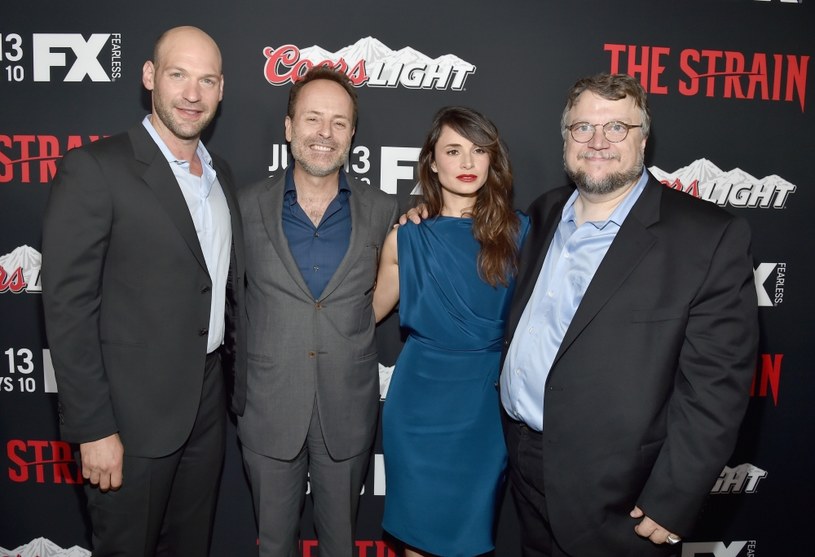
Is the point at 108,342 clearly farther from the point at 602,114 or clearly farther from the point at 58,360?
the point at 602,114

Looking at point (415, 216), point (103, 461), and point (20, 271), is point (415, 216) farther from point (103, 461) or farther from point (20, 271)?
point (20, 271)

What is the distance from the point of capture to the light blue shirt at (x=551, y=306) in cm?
184

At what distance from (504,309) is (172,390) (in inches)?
48.2

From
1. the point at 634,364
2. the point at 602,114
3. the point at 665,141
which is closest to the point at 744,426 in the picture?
the point at 665,141

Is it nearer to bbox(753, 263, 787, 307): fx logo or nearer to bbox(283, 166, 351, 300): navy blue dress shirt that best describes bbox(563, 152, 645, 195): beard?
bbox(283, 166, 351, 300): navy blue dress shirt

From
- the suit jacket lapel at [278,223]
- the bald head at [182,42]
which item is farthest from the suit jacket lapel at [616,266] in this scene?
the bald head at [182,42]

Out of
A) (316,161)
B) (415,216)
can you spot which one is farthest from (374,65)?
(415,216)

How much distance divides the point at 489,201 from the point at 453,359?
645mm

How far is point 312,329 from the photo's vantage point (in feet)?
7.27

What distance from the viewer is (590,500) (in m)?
1.79

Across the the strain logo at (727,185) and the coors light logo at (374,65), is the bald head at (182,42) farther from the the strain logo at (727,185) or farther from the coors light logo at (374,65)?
the the strain logo at (727,185)

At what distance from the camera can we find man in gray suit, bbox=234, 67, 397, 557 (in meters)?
Answer: 2.22

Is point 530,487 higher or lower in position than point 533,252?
lower

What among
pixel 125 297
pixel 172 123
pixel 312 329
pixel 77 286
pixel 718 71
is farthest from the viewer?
pixel 718 71
